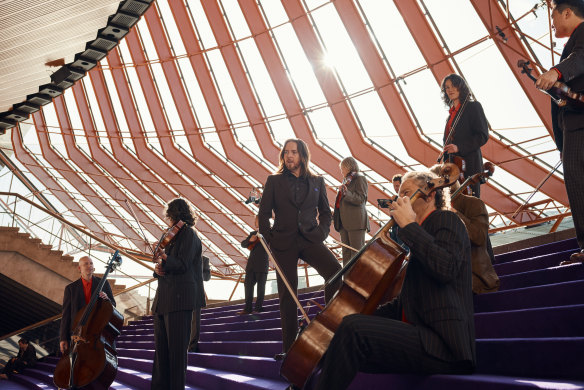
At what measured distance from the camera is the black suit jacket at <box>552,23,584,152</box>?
8.64ft

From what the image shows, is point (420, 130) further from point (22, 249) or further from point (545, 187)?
point (22, 249)

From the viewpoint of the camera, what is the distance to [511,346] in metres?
2.24

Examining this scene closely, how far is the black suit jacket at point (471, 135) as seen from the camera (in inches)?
163

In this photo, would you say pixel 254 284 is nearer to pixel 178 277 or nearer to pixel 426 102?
pixel 178 277

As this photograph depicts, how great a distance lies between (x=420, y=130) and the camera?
10.8 meters

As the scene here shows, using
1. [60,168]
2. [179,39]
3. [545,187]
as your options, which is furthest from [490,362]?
[60,168]

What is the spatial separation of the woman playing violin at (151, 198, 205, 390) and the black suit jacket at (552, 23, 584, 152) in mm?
2599

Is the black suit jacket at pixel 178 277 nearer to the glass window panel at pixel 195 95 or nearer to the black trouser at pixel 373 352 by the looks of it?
the black trouser at pixel 373 352

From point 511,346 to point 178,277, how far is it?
2237 millimetres

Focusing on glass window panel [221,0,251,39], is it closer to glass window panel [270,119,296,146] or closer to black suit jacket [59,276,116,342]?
glass window panel [270,119,296,146]

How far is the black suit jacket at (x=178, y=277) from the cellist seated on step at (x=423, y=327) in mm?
1776

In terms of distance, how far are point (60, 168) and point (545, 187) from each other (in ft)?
56.0

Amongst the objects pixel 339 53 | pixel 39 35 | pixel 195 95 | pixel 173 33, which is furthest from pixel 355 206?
pixel 173 33

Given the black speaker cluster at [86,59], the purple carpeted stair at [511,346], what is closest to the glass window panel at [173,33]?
the black speaker cluster at [86,59]
